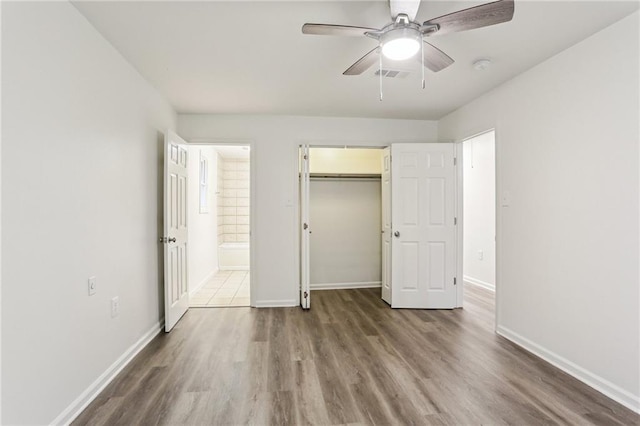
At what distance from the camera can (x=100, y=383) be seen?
7.00 ft

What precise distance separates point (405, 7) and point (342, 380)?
94.6 inches

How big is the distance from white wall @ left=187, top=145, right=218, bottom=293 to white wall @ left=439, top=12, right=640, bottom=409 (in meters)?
3.73

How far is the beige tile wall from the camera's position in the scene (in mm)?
6957

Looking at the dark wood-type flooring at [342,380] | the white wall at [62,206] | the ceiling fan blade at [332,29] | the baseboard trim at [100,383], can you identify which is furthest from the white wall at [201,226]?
the ceiling fan blade at [332,29]

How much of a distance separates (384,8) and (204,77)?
5.71 feet

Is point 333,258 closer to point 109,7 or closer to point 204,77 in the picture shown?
point 204,77

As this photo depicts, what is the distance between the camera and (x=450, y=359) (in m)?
2.57

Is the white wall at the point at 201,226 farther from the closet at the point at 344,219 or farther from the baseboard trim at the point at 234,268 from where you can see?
the closet at the point at 344,219

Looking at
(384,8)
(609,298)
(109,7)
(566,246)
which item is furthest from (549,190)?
(109,7)

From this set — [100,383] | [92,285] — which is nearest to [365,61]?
[92,285]

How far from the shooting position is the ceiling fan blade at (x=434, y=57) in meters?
1.92

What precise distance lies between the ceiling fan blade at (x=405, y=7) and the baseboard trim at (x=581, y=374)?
105 inches

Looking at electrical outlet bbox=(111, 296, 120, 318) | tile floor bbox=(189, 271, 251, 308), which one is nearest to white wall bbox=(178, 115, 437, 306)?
tile floor bbox=(189, 271, 251, 308)

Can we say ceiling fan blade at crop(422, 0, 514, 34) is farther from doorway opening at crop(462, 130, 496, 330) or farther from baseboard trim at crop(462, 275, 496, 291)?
baseboard trim at crop(462, 275, 496, 291)
